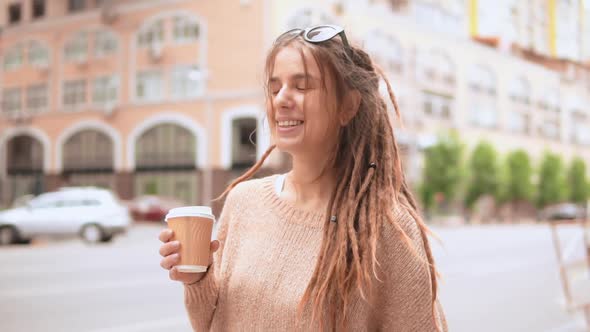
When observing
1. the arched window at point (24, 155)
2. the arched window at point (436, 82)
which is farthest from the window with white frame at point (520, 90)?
the arched window at point (24, 155)

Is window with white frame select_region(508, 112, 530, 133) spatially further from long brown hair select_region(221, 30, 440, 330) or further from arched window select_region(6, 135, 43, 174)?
long brown hair select_region(221, 30, 440, 330)

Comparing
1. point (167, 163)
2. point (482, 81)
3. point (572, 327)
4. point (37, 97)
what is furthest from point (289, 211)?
point (482, 81)

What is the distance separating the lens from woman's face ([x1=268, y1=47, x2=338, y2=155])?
1.68 m

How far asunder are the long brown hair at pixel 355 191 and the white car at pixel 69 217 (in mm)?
17152

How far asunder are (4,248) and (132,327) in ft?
38.6

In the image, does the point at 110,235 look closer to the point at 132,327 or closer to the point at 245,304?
the point at 132,327

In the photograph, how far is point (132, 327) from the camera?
6926mm

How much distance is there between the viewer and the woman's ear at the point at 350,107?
1.73 meters

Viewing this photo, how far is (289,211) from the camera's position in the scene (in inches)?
72.6

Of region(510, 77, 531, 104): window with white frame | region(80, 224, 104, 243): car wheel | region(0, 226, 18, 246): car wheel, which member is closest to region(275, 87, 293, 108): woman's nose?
region(80, 224, 104, 243): car wheel

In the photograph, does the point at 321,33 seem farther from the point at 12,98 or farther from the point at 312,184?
the point at 12,98

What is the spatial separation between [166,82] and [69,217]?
57.8ft

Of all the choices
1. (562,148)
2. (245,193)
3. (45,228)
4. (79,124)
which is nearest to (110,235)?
(45,228)

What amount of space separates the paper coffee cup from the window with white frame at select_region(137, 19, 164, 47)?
34.4m
